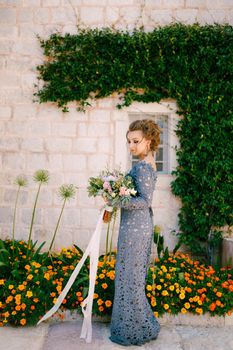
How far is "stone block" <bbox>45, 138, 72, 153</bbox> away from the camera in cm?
575

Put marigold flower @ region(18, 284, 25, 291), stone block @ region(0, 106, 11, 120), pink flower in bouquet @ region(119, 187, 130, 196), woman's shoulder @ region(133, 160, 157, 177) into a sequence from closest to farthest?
pink flower in bouquet @ region(119, 187, 130, 196) < woman's shoulder @ region(133, 160, 157, 177) < marigold flower @ region(18, 284, 25, 291) < stone block @ region(0, 106, 11, 120)

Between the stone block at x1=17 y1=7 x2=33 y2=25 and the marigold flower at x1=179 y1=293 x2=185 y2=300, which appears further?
the stone block at x1=17 y1=7 x2=33 y2=25

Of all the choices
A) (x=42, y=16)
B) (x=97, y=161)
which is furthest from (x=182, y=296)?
(x=42, y=16)

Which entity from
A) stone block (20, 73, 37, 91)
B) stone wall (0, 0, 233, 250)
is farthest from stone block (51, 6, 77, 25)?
stone block (20, 73, 37, 91)

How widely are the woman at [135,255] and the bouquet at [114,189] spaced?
0.39 feet

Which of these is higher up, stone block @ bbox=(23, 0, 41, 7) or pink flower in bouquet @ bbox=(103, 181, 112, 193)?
stone block @ bbox=(23, 0, 41, 7)

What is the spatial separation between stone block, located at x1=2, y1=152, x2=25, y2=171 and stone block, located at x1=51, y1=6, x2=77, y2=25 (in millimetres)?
2016

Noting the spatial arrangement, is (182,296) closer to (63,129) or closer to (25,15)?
(63,129)

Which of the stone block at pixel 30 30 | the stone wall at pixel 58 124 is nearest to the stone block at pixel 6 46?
the stone wall at pixel 58 124

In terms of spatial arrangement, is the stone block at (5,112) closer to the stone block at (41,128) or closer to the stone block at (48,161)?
the stone block at (41,128)

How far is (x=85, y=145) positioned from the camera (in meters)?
5.73

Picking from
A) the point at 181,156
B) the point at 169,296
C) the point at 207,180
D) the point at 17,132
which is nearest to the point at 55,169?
the point at 17,132

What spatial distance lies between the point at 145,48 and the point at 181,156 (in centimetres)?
158

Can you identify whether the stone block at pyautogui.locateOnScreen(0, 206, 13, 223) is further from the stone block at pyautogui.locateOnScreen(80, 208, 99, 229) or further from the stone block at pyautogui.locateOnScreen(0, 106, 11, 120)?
the stone block at pyautogui.locateOnScreen(0, 106, 11, 120)
